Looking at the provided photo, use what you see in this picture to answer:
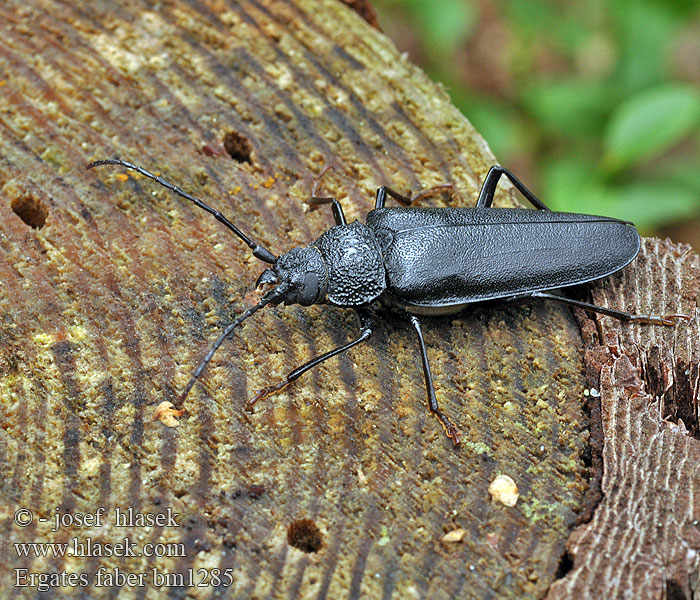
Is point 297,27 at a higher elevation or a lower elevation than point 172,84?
higher

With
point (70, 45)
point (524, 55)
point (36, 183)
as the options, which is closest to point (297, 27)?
point (70, 45)

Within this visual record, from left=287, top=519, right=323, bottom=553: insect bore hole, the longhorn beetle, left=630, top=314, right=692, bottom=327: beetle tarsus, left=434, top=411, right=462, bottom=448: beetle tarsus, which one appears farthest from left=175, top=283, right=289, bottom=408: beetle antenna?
left=630, top=314, right=692, bottom=327: beetle tarsus

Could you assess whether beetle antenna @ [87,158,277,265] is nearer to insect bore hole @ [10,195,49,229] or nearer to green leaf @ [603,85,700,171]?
insect bore hole @ [10,195,49,229]

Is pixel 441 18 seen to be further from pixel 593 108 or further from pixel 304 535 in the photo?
pixel 304 535

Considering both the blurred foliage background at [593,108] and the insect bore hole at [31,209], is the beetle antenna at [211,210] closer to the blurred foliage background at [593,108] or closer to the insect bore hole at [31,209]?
the insect bore hole at [31,209]

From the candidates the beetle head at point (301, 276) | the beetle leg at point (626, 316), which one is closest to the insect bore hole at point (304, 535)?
the beetle head at point (301, 276)

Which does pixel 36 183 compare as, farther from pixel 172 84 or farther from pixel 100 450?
pixel 100 450
